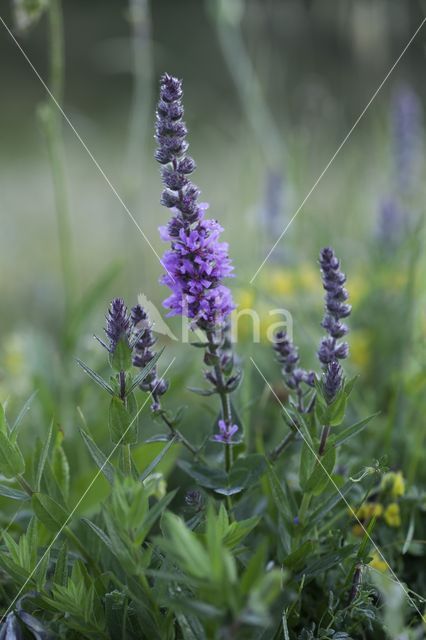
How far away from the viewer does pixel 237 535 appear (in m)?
0.73

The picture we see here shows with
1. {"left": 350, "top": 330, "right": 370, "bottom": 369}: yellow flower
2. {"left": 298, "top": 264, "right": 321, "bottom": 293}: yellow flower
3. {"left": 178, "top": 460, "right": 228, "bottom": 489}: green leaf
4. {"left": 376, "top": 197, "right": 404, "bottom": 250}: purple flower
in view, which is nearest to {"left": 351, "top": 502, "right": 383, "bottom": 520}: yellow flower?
{"left": 178, "top": 460, "right": 228, "bottom": 489}: green leaf

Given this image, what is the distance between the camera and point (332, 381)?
2.53 ft

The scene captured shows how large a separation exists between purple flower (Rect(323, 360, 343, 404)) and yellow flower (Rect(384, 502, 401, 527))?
30 centimetres

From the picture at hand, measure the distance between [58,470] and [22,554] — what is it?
17 cm

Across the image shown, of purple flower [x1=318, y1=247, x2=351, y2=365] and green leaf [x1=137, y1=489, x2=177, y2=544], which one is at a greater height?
purple flower [x1=318, y1=247, x2=351, y2=365]

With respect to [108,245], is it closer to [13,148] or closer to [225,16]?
[225,16]

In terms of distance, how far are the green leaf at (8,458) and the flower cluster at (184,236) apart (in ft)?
0.69

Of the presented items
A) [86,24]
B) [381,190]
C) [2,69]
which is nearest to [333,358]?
[381,190]

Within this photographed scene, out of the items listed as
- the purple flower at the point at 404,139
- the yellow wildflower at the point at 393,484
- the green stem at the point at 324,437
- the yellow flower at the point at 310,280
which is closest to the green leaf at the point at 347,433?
the green stem at the point at 324,437

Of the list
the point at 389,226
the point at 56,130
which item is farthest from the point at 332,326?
the point at 389,226

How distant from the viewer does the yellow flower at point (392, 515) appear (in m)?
1.01

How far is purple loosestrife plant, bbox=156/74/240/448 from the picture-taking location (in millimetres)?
764

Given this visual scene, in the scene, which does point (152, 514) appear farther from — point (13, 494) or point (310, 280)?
point (310, 280)

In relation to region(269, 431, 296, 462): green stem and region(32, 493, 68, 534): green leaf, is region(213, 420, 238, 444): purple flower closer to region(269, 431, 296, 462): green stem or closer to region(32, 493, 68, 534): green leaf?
region(269, 431, 296, 462): green stem
